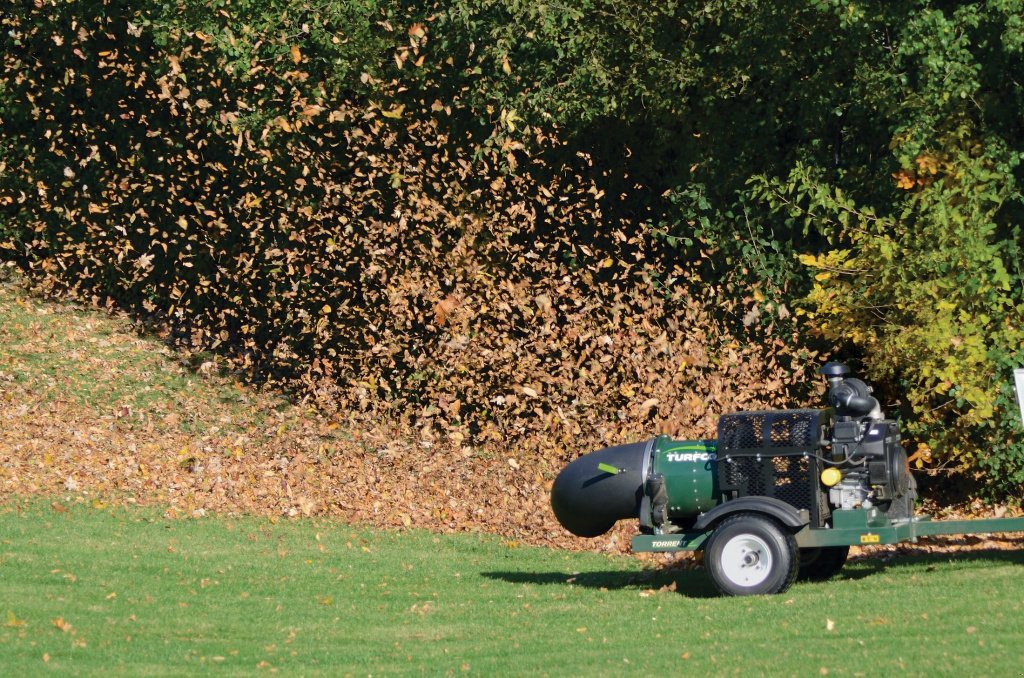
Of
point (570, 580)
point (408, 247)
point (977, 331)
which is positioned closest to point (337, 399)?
point (408, 247)

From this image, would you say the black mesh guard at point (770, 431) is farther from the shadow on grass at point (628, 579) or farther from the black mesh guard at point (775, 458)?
the shadow on grass at point (628, 579)

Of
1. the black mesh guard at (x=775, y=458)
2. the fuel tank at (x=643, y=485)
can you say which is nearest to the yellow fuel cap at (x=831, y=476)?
the black mesh guard at (x=775, y=458)

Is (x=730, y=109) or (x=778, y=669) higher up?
(x=730, y=109)

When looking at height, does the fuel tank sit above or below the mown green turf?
above

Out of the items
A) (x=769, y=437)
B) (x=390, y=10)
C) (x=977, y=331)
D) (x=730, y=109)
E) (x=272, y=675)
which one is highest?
(x=390, y=10)

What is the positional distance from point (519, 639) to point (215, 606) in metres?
2.93

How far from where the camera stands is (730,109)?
1925cm

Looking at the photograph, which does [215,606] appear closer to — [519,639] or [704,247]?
[519,639]

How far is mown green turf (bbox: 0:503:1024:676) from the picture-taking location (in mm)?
9852

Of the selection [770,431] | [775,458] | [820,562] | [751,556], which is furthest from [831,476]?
[820,562]

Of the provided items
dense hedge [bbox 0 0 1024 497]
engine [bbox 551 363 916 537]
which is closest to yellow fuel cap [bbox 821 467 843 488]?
engine [bbox 551 363 916 537]

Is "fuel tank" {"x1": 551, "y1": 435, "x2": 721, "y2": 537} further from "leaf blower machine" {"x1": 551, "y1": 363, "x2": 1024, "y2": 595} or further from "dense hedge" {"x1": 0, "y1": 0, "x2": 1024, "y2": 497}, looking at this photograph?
"dense hedge" {"x1": 0, "y1": 0, "x2": 1024, "y2": 497}

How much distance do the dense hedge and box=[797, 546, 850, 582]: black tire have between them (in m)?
3.12

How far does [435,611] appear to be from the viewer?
12.2 metres
